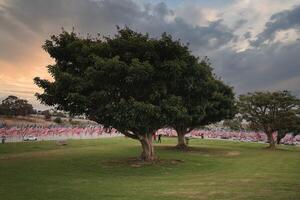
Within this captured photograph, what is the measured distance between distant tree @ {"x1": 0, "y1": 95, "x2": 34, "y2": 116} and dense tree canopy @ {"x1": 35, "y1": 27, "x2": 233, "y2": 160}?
339 feet

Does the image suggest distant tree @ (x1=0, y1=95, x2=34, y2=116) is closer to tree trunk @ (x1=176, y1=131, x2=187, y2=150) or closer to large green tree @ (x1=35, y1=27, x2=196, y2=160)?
tree trunk @ (x1=176, y1=131, x2=187, y2=150)

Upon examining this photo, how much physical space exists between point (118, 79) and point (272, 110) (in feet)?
126

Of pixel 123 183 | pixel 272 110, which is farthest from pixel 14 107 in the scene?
pixel 123 183

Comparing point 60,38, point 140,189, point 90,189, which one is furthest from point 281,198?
point 60,38

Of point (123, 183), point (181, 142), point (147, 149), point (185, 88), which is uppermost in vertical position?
point (185, 88)

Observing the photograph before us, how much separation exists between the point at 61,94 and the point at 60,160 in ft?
17.1

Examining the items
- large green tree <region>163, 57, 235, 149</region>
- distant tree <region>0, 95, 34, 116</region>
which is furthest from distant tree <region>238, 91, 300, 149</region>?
distant tree <region>0, 95, 34, 116</region>

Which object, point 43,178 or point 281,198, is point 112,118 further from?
point 281,198

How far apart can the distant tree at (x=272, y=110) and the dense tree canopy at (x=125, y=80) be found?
30.5m

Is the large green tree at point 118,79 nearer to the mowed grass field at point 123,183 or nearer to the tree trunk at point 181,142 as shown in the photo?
the mowed grass field at point 123,183

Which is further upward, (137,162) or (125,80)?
(125,80)

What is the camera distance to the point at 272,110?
64.1m

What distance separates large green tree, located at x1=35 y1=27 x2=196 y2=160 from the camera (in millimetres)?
29923

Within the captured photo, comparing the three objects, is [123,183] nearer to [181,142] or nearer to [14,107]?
[181,142]
